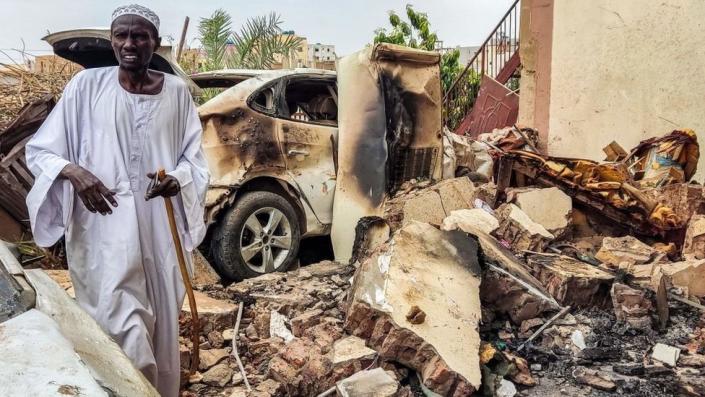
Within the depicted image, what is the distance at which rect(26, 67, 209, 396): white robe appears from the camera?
272cm

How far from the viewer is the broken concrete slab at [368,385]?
123 inches

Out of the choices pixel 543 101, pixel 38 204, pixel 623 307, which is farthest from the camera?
pixel 543 101

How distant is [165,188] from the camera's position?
272 centimetres

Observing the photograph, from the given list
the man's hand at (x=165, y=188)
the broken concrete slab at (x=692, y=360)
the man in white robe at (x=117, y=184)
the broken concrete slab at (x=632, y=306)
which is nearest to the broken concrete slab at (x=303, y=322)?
the man in white robe at (x=117, y=184)

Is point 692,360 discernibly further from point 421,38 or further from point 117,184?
point 421,38

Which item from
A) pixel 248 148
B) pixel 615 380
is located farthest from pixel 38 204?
pixel 615 380

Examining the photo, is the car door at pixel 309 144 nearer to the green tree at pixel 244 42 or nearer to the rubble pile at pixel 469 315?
the rubble pile at pixel 469 315

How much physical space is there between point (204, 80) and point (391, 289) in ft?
9.98

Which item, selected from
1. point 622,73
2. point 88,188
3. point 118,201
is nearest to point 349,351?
point 118,201

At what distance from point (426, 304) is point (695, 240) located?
3.13 m

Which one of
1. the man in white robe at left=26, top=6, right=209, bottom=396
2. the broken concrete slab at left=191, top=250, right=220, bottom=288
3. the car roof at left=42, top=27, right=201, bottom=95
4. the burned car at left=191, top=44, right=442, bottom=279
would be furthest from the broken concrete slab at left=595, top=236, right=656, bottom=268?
the man in white robe at left=26, top=6, right=209, bottom=396

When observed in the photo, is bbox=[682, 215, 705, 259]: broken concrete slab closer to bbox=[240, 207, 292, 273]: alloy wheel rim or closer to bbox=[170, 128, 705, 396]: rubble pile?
bbox=[170, 128, 705, 396]: rubble pile

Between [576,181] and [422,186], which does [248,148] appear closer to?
[422,186]

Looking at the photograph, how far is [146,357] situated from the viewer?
9.02 ft
